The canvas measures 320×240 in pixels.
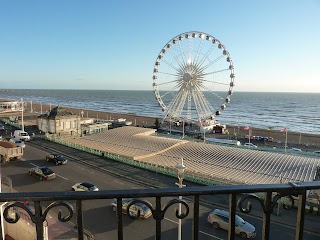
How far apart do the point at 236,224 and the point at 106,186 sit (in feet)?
29.9

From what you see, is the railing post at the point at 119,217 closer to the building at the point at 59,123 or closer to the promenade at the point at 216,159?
the promenade at the point at 216,159

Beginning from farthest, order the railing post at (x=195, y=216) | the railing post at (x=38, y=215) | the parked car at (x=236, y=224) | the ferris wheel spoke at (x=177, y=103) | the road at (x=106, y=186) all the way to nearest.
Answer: the ferris wheel spoke at (x=177, y=103) < the road at (x=106, y=186) < the parked car at (x=236, y=224) < the railing post at (x=195, y=216) < the railing post at (x=38, y=215)

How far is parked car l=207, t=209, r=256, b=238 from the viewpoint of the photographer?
11.7 metres

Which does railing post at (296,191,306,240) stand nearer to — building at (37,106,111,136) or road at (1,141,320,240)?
road at (1,141,320,240)

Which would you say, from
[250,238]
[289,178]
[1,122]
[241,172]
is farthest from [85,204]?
[1,122]

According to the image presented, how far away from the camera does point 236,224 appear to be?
38.8 feet

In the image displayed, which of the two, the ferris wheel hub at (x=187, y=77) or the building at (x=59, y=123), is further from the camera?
the ferris wheel hub at (x=187, y=77)

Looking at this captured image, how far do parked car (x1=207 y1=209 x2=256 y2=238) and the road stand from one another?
279 millimetres

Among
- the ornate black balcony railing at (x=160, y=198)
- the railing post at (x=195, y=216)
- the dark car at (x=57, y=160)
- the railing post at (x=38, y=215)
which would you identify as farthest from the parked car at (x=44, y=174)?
the railing post at (x=195, y=216)

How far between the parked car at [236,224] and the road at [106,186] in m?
0.28

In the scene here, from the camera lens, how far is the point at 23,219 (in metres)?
11.5

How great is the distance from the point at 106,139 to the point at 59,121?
9834mm

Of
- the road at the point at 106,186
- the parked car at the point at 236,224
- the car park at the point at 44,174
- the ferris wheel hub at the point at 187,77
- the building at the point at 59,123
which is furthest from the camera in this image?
the ferris wheel hub at the point at 187,77

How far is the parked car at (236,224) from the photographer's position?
11709 mm
